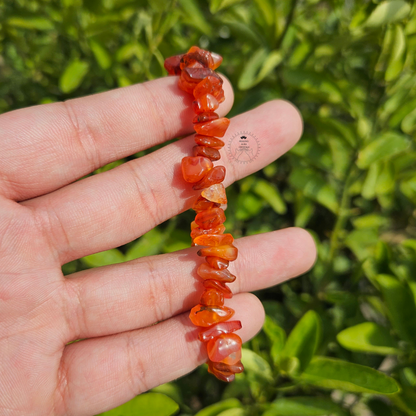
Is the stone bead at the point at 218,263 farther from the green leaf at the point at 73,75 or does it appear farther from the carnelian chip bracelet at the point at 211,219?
the green leaf at the point at 73,75

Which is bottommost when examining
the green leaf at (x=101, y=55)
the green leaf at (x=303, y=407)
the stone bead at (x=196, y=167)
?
the green leaf at (x=303, y=407)

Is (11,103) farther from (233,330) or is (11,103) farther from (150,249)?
(233,330)

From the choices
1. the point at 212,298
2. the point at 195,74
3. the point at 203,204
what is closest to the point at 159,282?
the point at 212,298

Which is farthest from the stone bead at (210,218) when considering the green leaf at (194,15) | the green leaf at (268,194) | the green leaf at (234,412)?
the green leaf at (194,15)

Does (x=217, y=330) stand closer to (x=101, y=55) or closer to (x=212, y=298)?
(x=212, y=298)

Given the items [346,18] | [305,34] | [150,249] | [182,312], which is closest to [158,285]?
[182,312]

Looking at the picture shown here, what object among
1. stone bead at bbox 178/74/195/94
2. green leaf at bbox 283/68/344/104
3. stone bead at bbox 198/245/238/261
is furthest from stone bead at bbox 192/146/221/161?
green leaf at bbox 283/68/344/104
